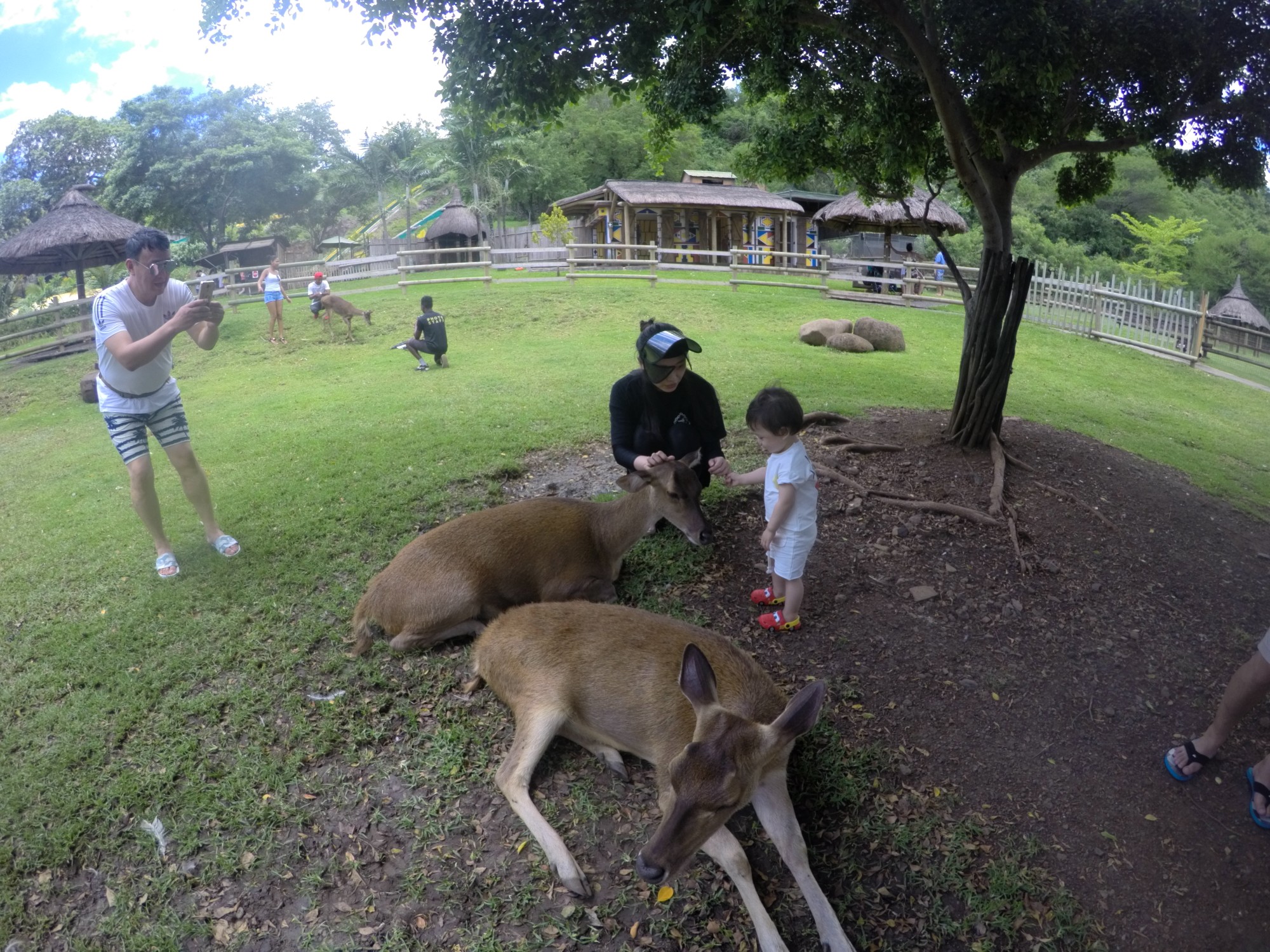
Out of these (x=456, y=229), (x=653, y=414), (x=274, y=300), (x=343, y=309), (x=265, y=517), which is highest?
(x=456, y=229)

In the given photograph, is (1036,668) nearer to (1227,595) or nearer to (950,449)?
(1227,595)

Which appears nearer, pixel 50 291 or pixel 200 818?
pixel 200 818

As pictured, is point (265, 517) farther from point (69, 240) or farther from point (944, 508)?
point (69, 240)

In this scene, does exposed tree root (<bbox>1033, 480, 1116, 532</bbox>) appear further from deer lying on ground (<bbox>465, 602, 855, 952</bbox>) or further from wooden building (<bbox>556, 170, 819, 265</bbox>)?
wooden building (<bbox>556, 170, 819, 265</bbox>)

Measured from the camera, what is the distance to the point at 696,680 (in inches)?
125

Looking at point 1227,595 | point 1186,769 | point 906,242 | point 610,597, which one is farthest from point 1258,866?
point 906,242

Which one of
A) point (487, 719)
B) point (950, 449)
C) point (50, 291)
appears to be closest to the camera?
point (487, 719)

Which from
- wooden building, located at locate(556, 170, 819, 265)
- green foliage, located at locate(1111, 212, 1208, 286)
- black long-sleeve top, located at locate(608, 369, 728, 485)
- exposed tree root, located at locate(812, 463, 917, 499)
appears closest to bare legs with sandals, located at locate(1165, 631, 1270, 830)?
exposed tree root, located at locate(812, 463, 917, 499)

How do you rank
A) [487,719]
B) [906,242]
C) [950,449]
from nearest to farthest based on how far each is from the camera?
[487,719] → [950,449] → [906,242]

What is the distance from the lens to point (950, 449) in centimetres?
695

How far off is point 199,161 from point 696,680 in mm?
40330

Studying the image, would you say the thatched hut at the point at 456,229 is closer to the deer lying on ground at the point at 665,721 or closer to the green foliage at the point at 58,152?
the green foliage at the point at 58,152

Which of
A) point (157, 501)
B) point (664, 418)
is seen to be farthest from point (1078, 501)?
point (157, 501)

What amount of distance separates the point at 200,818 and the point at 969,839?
133 inches
